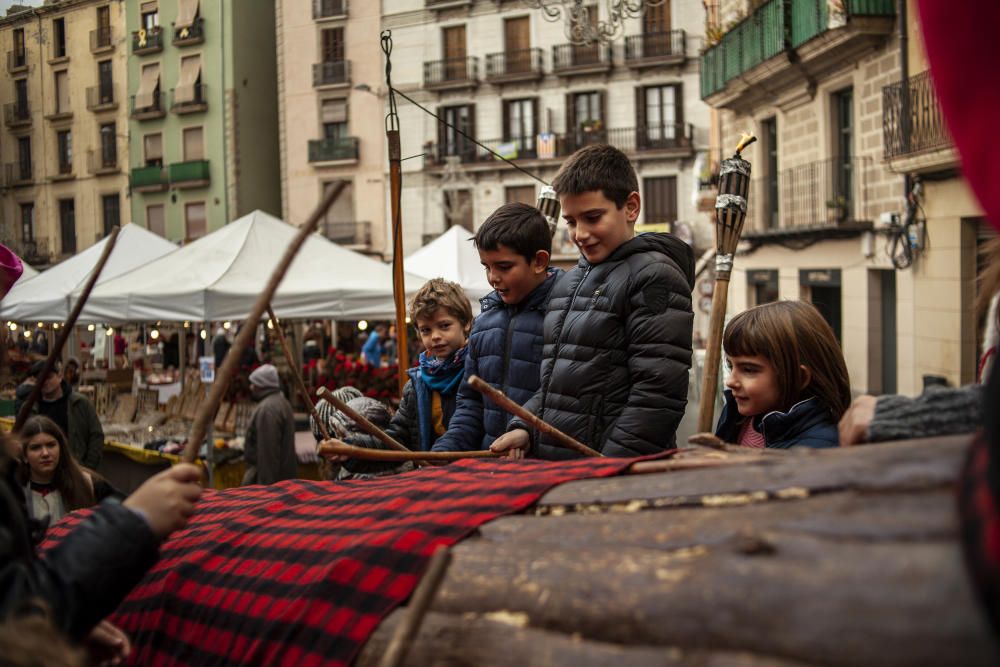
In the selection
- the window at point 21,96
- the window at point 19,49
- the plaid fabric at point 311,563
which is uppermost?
the window at point 19,49

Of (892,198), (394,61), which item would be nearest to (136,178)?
(394,61)

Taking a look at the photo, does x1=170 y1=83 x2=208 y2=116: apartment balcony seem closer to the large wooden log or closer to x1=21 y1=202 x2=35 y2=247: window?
x1=21 y1=202 x2=35 y2=247: window

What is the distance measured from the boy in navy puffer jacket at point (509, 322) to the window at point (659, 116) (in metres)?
27.5

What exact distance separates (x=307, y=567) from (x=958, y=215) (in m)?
12.4

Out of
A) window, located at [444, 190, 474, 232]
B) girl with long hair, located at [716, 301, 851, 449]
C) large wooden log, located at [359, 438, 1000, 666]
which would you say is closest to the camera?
large wooden log, located at [359, 438, 1000, 666]

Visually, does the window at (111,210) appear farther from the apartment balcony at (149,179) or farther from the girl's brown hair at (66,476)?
the girl's brown hair at (66,476)

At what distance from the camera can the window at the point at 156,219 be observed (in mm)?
33531

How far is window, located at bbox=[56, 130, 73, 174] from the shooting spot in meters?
17.6

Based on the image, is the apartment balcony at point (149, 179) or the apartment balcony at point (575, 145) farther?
the apartment balcony at point (149, 179)

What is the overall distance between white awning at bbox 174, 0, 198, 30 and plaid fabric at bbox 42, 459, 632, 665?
1997 centimetres

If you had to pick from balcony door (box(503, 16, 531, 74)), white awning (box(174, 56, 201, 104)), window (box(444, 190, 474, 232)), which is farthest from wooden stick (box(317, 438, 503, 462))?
balcony door (box(503, 16, 531, 74))

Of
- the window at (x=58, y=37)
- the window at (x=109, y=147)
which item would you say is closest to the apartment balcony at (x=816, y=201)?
the window at (x=58, y=37)

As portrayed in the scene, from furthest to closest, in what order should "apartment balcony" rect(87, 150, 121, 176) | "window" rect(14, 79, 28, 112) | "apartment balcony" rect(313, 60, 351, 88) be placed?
1. "apartment balcony" rect(313, 60, 351, 88)
2. "apartment balcony" rect(87, 150, 121, 176)
3. "window" rect(14, 79, 28, 112)

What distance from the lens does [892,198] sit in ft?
47.1
